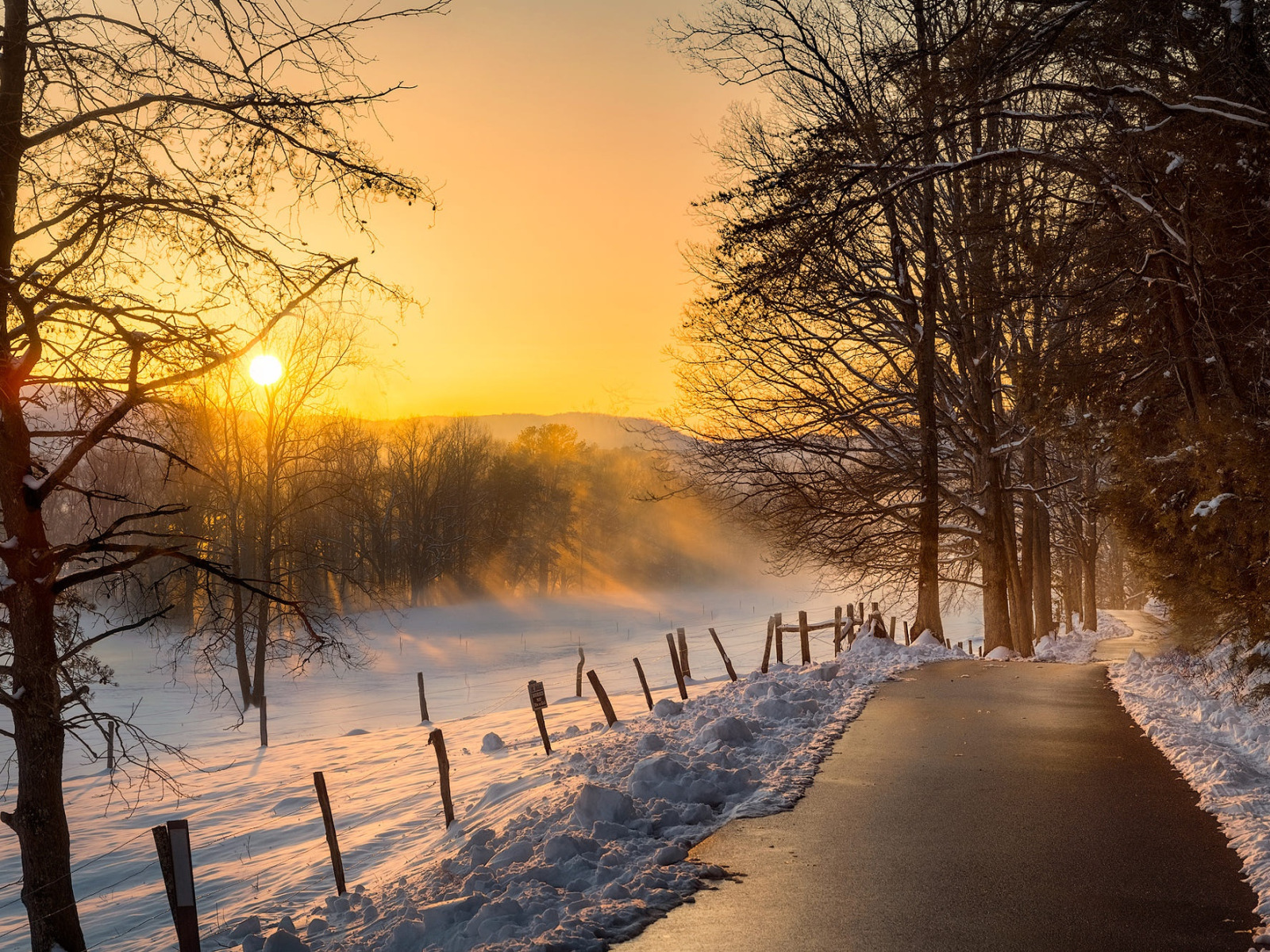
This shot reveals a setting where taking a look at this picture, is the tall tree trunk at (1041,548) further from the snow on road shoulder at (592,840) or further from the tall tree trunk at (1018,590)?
the snow on road shoulder at (592,840)

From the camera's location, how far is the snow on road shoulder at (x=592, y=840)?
18.6ft

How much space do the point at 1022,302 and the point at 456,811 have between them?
15.7 m

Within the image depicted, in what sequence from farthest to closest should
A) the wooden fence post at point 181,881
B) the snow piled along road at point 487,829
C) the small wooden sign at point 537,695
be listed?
the small wooden sign at point 537,695 → the wooden fence post at point 181,881 → the snow piled along road at point 487,829

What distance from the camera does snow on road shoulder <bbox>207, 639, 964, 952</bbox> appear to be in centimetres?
566

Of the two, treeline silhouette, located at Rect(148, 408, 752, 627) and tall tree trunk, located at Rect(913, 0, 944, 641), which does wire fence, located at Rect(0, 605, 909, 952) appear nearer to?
tall tree trunk, located at Rect(913, 0, 944, 641)

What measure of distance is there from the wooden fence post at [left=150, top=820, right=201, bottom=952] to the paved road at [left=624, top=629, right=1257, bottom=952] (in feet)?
10.3

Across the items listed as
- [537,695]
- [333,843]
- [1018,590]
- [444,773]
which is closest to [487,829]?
[333,843]

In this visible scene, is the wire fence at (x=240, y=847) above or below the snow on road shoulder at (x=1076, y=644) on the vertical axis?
below

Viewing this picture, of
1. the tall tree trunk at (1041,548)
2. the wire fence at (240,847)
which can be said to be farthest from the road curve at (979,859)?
the tall tree trunk at (1041,548)

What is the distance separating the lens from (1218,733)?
35.0 feet

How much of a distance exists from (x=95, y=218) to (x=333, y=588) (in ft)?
208

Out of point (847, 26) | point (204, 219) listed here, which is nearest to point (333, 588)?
point (847, 26)

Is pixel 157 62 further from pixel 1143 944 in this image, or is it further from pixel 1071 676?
pixel 1071 676

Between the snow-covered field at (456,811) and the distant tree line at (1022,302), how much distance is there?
446 cm
